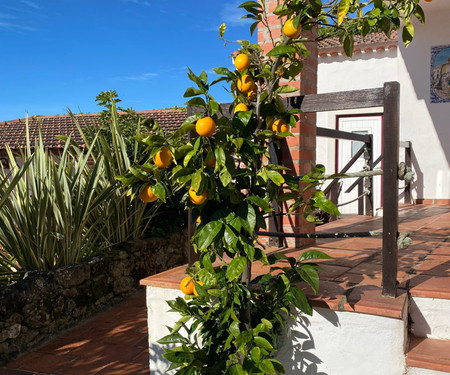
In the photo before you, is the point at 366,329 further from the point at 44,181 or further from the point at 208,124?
the point at 44,181

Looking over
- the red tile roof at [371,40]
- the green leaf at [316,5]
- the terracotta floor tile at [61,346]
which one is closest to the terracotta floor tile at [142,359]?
the terracotta floor tile at [61,346]

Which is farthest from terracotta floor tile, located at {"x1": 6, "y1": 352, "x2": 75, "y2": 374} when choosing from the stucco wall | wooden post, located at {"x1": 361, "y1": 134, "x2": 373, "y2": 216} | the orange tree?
the stucco wall

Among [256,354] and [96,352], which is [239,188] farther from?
[96,352]

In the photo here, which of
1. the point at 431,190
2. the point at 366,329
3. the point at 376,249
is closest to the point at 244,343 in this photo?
the point at 366,329

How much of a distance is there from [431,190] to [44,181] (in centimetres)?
601

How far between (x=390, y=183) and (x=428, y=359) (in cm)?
76

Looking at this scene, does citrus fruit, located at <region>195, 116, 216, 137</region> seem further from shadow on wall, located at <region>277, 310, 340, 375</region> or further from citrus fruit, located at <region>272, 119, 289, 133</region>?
shadow on wall, located at <region>277, 310, 340, 375</region>

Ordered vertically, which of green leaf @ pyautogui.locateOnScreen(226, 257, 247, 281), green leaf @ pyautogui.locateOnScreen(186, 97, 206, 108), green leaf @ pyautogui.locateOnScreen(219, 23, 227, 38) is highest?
green leaf @ pyautogui.locateOnScreen(219, 23, 227, 38)

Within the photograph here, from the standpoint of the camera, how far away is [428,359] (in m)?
1.89

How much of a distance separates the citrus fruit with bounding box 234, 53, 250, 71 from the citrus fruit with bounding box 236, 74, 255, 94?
0.04 m

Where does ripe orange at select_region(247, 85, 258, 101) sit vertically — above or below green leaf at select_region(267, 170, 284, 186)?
above

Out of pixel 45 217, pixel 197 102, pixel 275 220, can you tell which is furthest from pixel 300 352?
pixel 45 217

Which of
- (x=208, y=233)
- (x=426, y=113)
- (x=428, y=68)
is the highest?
(x=428, y=68)

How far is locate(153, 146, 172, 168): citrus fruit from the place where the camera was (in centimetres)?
172
